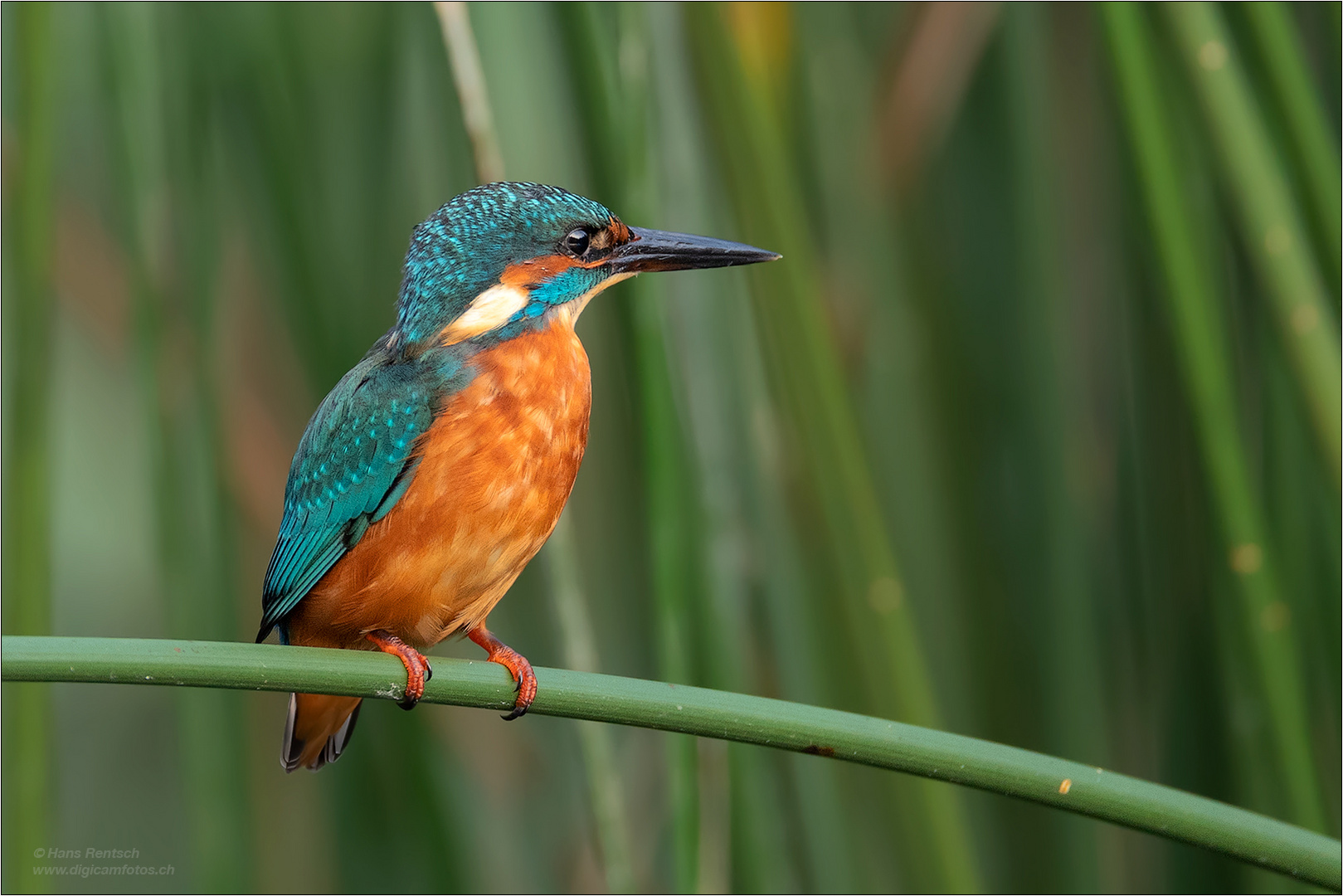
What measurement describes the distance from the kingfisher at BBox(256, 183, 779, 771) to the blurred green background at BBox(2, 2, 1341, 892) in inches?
3.2

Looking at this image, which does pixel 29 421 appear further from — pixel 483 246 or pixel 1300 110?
pixel 1300 110

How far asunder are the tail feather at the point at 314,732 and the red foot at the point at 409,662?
17cm

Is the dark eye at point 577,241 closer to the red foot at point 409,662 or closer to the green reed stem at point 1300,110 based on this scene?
the red foot at point 409,662

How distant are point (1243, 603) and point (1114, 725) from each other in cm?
68

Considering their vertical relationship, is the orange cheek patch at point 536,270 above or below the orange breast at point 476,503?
above

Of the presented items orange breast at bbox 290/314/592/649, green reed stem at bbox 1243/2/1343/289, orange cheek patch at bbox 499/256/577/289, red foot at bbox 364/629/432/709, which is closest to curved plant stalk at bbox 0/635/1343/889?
red foot at bbox 364/629/432/709

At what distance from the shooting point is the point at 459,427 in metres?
1.35

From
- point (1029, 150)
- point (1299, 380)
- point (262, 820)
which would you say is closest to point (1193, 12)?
point (1299, 380)

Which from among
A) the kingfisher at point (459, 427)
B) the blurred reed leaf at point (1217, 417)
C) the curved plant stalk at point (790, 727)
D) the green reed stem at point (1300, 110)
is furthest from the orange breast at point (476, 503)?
the green reed stem at point (1300, 110)

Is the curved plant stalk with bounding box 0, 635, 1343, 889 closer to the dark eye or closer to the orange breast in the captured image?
the orange breast

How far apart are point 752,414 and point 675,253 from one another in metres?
0.41

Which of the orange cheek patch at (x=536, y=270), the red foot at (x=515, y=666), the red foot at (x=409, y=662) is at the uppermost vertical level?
the orange cheek patch at (x=536, y=270)

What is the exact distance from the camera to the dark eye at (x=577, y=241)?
1415mm

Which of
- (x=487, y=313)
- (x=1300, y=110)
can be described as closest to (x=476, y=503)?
(x=487, y=313)
